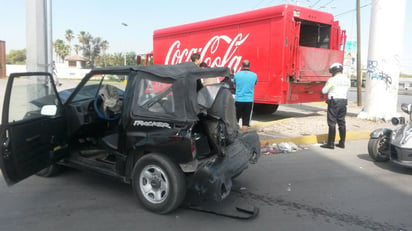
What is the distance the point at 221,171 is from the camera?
3543mm

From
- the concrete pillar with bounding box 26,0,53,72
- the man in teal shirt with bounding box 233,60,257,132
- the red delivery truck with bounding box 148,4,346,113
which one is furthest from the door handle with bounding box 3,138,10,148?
the red delivery truck with bounding box 148,4,346,113

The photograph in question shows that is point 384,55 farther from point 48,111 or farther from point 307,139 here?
point 48,111

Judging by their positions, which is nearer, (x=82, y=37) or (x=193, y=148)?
(x=193, y=148)

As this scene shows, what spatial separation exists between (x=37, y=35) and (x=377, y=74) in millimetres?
9076

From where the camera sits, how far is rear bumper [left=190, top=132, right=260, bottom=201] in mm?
→ 3377

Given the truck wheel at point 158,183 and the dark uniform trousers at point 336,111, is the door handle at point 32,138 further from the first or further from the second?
the dark uniform trousers at point 336,111

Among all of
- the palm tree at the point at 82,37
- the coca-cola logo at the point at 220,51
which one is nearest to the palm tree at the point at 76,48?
the palm tree at the point at 82,37

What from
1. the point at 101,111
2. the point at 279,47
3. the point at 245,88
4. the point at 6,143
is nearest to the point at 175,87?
the point at 101,111

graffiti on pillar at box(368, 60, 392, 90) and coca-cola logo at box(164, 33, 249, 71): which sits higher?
coca-cola logo at box(164, 33, 249, 71)

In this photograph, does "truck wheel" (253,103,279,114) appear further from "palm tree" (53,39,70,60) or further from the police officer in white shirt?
"palm tree" (53,39,70,60)

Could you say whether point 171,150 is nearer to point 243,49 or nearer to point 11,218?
point 11,218

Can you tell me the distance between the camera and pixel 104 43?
82.8 metres

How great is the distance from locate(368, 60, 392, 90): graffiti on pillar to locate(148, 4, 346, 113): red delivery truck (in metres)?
0.89

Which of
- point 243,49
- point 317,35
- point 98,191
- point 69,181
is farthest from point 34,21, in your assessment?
point 317,35
